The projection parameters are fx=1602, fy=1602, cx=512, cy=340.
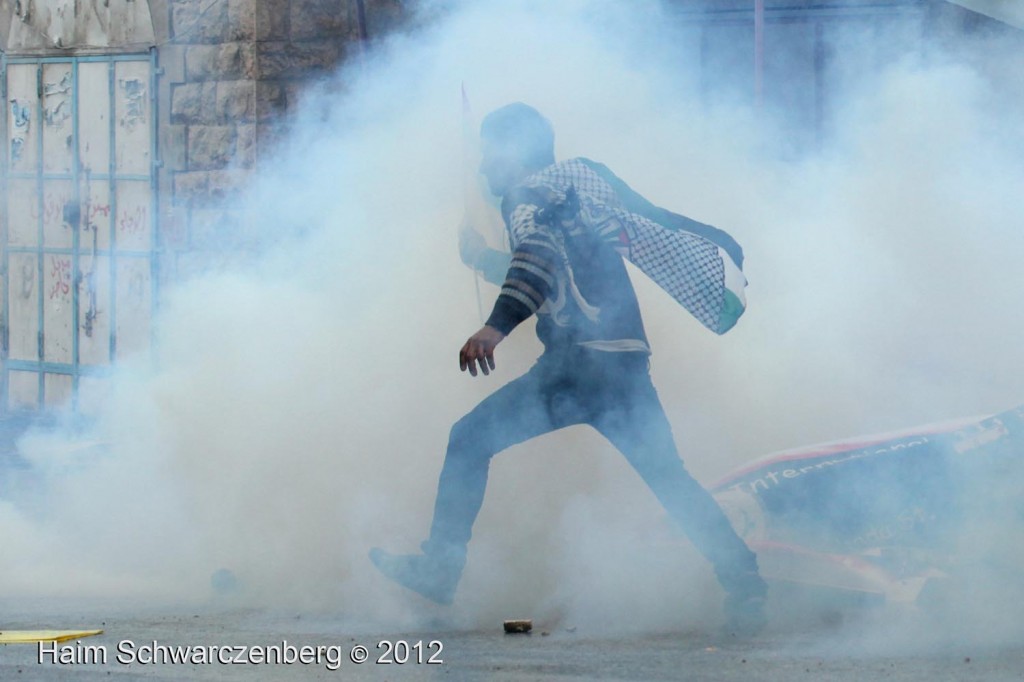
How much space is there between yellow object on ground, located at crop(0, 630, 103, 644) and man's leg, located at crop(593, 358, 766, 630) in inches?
81.7

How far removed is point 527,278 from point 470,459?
72cm

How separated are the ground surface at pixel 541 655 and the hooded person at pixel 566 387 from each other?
323mm

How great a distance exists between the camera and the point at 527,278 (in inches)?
235

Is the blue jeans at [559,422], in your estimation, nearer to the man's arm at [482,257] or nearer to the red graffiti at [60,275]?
the man's arm at [482,257]

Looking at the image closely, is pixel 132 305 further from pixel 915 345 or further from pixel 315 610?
pixel 915 345

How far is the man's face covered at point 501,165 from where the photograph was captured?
251 inches

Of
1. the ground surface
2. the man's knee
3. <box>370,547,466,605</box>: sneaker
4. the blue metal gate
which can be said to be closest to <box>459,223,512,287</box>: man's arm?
the man's knee

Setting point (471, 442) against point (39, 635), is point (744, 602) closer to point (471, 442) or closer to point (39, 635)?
point (471, 442)

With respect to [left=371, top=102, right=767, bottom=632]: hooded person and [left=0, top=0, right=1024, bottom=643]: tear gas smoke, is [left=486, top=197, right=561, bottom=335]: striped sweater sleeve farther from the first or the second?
[left=0, top=0, right=1024, bottom=643]: tear gas smoke

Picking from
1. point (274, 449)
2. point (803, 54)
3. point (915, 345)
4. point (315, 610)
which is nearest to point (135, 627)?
point (315, 610)

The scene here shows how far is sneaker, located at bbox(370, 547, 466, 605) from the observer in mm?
6086

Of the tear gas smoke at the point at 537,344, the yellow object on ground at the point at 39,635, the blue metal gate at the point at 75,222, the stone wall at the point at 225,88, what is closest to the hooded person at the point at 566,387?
the tear gas smoke at the point at 537,344

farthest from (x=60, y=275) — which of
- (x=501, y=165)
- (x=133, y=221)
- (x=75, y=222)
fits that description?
(x=501, y=165)

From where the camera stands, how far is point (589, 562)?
20.6 feet
